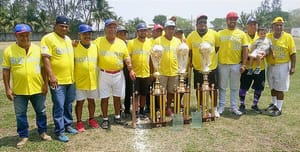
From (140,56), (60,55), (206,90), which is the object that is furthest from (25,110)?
(206,90)

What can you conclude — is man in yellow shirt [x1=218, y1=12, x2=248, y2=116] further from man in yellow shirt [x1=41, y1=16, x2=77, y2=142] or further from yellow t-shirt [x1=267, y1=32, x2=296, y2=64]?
man in yellow shirt [x1=41, y1=16, x2=77, y2=142]

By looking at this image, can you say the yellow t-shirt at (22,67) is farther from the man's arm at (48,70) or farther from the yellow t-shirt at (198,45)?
the yellow t-shirt at (198,45)

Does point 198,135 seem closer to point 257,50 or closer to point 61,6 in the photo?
point 257,50

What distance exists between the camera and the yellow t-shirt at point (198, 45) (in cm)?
622

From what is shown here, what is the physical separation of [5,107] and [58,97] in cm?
331

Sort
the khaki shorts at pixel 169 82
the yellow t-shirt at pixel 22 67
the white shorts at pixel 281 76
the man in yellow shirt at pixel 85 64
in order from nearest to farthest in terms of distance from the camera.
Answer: the yellow t-shirt at pixel 22 67 → the man in yellow shirt at pixel 85 64 → the khaki shorts at pixel 169 82 → the white shorts at pixel 281 76

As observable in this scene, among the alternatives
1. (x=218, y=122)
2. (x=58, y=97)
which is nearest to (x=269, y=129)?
(x=218, y=122)

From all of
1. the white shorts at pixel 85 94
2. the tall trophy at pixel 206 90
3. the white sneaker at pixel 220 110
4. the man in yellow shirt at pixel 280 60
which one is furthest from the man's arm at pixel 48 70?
the man in yellow shirt at pixel 280 60

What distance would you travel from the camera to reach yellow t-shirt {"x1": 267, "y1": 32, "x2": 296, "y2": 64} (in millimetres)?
6512

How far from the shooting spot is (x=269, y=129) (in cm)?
584

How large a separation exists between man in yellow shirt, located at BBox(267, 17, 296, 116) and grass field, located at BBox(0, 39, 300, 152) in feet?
2.08

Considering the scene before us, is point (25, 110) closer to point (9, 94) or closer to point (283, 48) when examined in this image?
point (9, 94)

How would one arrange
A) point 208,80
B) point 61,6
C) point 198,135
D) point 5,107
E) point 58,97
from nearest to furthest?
point 58,97
point 198,135
point 208,80
point 5,107
point 61,6

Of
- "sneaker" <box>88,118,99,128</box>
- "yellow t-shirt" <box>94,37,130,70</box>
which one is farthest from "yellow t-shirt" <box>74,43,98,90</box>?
"sneaker" <box>88,118,99,128</box>
